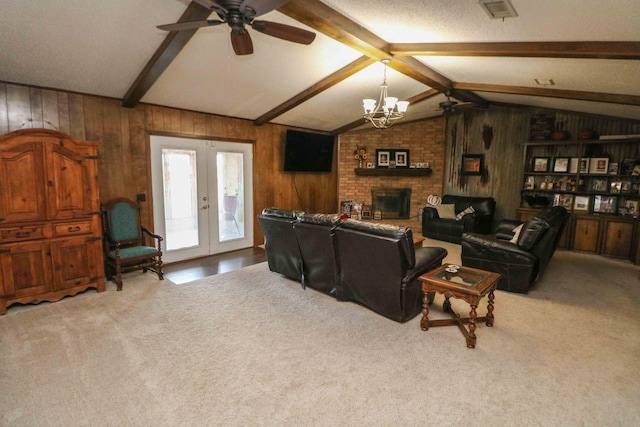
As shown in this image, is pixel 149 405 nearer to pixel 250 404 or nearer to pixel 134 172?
pixel 250 404

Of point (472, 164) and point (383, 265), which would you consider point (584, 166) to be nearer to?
point (472, 164)

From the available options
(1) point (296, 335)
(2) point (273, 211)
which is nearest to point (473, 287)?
(1) point (296, 335)

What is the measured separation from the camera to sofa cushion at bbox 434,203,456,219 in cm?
671

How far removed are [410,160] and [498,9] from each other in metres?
5.33

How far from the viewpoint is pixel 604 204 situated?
546cm

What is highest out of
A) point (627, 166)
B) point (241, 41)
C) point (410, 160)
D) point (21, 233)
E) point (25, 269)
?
point (241, 41)

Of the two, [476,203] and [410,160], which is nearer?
[476,203]

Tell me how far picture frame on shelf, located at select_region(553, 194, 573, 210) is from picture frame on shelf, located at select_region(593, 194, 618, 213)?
33 centimetres

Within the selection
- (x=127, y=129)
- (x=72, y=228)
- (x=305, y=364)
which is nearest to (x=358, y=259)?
(x=305, y=364)

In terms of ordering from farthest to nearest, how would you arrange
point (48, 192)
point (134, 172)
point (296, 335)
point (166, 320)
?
1. point (134, 172)
2. point (48, 192)
3. point (166, 320)
4. point (296, 335)

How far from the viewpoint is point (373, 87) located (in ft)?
17.2

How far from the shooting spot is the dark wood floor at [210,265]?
440 centimetres

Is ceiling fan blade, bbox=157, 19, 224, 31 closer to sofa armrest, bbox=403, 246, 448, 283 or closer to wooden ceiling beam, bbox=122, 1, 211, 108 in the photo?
wooden ceiling beam, bbox=122, 1, 211, 108

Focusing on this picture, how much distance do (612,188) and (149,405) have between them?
7126mm
